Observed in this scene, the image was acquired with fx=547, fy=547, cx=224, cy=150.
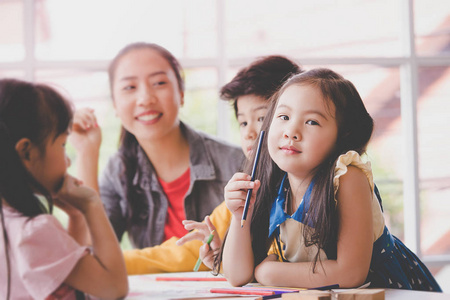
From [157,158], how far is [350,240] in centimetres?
68

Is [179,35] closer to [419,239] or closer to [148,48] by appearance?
[148,48]

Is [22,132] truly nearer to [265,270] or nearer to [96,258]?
[96,258]

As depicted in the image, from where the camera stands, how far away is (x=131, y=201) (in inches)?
48.9

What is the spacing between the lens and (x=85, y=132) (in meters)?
1.04

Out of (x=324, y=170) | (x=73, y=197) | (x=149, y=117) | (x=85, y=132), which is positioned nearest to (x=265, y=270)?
(x=324, y=170)

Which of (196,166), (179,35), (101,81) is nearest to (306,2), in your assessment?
(179,35)

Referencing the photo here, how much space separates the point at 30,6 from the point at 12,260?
150 cm

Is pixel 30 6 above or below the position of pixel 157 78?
above

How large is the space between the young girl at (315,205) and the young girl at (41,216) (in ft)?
0.54

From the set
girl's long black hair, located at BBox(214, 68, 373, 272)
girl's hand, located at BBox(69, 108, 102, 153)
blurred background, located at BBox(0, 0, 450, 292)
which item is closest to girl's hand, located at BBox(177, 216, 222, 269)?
girl's long black hair, located at BBox(214, 68, 373, 272)

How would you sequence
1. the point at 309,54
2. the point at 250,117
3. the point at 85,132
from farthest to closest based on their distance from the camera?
the point at 309,54, the point at 85,132, the point at 250,117

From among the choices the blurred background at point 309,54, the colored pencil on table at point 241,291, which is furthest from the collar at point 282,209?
the blurred background at point 309,54

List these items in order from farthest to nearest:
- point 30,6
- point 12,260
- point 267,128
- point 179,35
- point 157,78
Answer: point 179,35 → point 30,6 → point 157,78 → point 267,128 → point 12,260

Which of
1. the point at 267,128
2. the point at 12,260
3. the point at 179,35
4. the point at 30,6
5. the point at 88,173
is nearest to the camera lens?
the point at 12,260
